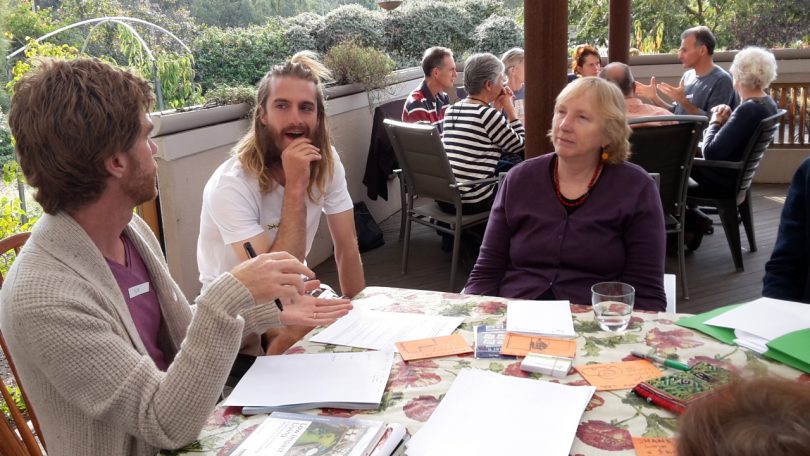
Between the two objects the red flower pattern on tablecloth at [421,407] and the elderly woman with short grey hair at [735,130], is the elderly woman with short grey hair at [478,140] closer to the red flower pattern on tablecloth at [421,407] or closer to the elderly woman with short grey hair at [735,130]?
the elderly woman with short grey hair at [735,130]

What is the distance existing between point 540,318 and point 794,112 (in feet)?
18.4

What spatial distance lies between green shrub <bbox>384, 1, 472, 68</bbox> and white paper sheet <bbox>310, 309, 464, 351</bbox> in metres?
6.75

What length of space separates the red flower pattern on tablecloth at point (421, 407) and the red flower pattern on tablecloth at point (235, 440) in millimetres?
270

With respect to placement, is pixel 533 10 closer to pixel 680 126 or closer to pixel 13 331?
pixel 680 126

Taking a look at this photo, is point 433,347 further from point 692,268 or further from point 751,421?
point 692,268

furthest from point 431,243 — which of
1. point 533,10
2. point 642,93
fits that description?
point 533,10

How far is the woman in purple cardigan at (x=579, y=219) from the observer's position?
6.95ft

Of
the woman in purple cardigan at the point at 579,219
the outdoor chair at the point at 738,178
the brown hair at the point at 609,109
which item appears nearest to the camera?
the woman in purple cardigan at the point at 579,219

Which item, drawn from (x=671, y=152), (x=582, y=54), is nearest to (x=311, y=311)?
(x=671, y=152)

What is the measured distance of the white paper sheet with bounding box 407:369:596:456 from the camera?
109 cm

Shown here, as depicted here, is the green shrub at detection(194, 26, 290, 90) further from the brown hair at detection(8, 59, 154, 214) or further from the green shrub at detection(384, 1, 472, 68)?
the brown hair at detection(8, 59, 154, 214)

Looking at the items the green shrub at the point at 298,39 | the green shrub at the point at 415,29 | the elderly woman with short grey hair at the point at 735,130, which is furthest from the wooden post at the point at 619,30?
the green shrub at the point at 298,39

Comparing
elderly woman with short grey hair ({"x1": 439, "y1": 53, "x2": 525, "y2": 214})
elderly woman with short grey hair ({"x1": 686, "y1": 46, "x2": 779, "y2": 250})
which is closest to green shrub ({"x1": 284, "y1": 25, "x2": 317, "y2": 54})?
Result: elderly woman with short grey hair ({"x1": 439, "y1": 53, "x2": 525, "y2": 214})

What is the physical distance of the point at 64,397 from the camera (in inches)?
46.5
